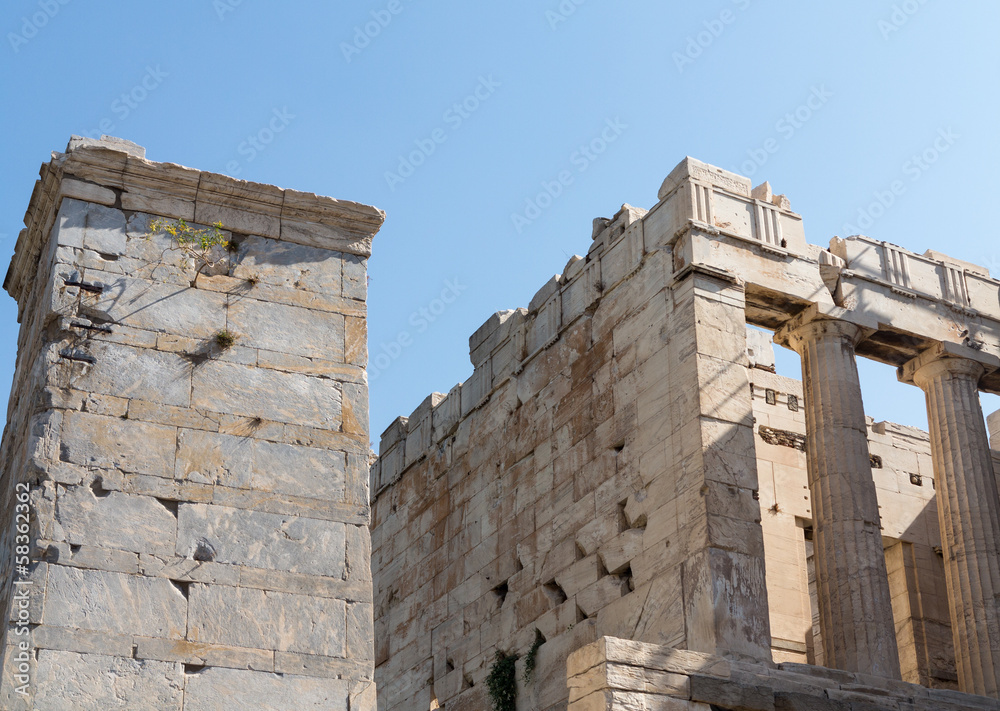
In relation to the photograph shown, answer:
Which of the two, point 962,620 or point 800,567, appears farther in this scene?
point 800,567

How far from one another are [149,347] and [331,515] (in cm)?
164

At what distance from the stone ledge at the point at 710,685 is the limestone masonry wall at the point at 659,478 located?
27 millimetres

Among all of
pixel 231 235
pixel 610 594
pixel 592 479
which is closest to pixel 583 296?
pixel 592 479

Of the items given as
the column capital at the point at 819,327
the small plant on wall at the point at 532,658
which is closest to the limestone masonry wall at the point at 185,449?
the column capital at the point at 819,327

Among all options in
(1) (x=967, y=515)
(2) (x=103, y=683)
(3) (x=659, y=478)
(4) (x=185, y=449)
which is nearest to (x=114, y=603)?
(2) (x=103, y=683)

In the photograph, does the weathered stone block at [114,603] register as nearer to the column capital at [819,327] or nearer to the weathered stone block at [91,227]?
the weathered stone block at [91,227]

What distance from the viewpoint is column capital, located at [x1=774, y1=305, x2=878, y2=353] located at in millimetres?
16156

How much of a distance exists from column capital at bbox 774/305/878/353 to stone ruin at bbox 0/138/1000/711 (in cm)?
3

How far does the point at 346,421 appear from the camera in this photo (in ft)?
31.5

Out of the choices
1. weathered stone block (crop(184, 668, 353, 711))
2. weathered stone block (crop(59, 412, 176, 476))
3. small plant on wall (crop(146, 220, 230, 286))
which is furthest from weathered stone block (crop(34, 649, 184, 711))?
small plant on wall (crop(146, 220, 230, 286))

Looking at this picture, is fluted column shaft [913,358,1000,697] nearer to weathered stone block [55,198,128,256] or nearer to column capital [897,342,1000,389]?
column capital [897,342,1000,389]

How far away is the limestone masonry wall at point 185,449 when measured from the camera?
27.5 ft

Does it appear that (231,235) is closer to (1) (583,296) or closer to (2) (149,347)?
(2) (149,347)

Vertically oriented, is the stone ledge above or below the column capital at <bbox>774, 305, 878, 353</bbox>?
below
